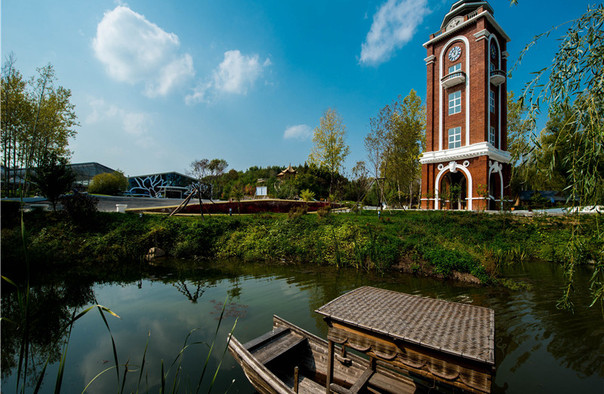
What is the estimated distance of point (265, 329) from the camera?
6.20 meters

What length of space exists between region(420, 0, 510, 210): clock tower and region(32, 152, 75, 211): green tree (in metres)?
24.0

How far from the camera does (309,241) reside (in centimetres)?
1341

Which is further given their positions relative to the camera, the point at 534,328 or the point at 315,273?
the point at 315,273

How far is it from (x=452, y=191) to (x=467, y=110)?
22.1 feet

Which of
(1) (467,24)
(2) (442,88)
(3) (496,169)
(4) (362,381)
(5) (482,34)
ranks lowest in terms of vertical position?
(4) (362,381)

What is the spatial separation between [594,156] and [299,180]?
3618 centimetres

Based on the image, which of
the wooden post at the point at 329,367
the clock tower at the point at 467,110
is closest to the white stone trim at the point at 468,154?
the clock tower at the point at 467,110

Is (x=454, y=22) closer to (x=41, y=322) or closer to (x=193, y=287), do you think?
(x=193, y=287)

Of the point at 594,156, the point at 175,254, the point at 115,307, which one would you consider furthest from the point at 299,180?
the point at 594,156

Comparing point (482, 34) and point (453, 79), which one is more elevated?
point (482, 34)

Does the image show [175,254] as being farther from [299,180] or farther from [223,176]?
[223,176]

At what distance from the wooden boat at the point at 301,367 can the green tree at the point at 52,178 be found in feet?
58.1

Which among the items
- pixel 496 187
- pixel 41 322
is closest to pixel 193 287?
pixel 41 322

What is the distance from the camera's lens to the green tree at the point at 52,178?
1549 cm
